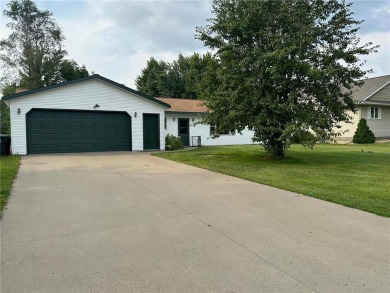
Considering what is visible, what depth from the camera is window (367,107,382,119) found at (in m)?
24.5

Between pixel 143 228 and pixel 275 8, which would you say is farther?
pixel 275 8

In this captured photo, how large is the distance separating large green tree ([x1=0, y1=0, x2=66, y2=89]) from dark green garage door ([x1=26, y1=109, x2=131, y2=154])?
68.3ft

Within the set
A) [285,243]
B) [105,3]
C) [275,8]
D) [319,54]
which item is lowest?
[285,243]

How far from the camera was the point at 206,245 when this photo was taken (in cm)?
362

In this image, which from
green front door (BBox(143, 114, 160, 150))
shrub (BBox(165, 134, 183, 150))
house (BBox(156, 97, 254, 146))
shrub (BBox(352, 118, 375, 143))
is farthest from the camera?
shrub (BBox(352, 118, 375, 143))

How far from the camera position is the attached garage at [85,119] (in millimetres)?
14219

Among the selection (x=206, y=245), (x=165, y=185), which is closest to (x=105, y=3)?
(x=165, y=185)

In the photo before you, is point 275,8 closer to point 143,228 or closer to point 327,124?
point 327,124

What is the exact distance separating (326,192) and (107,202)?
4549 mm

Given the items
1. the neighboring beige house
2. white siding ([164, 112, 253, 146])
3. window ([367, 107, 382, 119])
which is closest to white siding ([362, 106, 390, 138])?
the neighboring beige house

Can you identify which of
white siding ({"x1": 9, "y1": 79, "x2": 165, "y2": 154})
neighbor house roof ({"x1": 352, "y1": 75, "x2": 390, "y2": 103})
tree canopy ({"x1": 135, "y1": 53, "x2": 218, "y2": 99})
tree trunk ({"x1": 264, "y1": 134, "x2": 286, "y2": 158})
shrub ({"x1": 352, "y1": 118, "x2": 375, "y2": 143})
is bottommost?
tree trunk ({"x1": 264, "y1": 134, "x2": 286, "y2": 158})

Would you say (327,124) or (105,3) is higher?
(105,3)

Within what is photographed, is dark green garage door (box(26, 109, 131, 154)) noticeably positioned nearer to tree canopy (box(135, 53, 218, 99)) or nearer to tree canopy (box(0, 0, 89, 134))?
tree canopy (box(0, 0, 89, 134))

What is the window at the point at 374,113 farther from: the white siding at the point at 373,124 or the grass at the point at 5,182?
the grass at the point at 5,182
